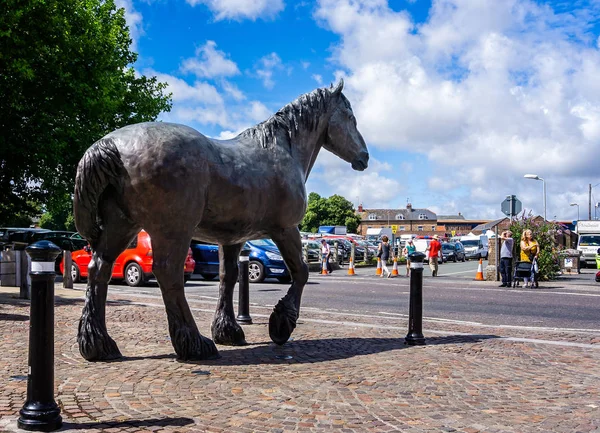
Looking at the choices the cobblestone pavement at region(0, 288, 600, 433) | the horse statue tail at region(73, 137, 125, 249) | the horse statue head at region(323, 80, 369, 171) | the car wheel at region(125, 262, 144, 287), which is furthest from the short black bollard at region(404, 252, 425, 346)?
the car wheel at region(125, 262, 144, 287)

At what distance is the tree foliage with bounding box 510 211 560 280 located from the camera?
19656 mm

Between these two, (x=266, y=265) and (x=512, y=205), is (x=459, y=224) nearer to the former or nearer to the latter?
(x=512, y=205)

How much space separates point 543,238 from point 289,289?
52.9ft

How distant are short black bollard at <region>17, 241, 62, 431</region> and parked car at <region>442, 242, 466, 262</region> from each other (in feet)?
140

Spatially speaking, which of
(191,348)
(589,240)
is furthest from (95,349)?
(589,240)

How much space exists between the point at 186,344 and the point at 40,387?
1727 mm

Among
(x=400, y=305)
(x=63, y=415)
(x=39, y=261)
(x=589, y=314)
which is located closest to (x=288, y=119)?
(x=39, y=261)

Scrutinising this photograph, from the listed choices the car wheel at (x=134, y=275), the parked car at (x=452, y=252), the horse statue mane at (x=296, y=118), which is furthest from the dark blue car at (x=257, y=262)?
the parked car at (x=452, y=252)

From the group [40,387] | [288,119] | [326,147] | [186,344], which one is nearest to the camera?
[40,387]

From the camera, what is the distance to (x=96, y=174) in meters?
4.91

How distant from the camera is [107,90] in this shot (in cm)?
1997

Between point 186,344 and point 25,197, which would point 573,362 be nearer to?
point 186,344

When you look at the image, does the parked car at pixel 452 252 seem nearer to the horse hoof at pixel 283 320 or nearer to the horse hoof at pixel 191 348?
the horse hoof at pixel 283 320

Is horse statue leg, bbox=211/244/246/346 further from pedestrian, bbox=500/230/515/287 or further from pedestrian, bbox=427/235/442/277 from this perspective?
pedestrian, bbox=427/235/442/277
